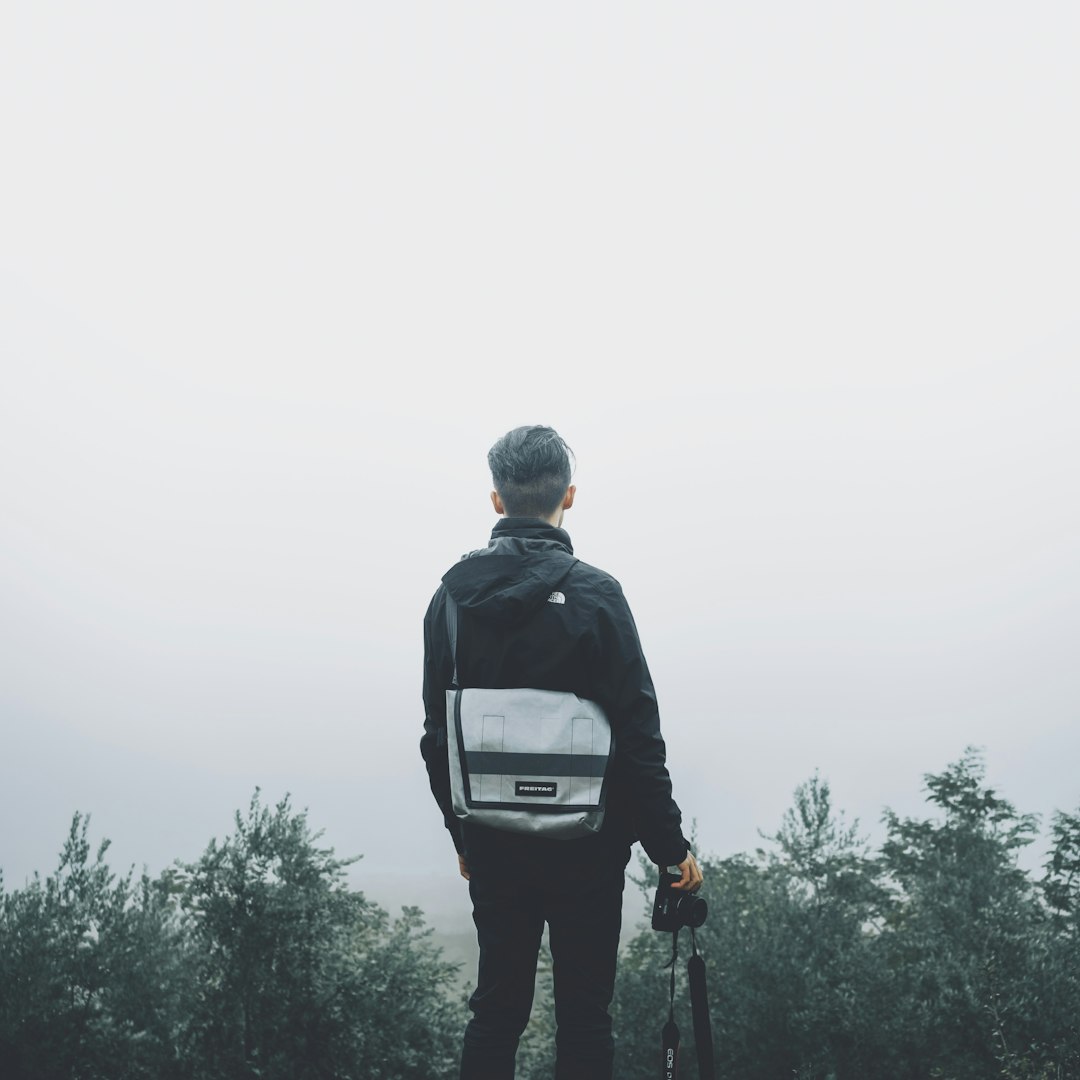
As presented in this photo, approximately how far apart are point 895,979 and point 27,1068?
10829 mm

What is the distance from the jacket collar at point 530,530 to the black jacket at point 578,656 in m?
0.09

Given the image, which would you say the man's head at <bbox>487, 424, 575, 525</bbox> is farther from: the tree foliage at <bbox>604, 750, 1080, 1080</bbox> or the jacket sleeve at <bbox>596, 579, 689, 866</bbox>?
the tree foliage at <bbox>604, 750, 1080, 1080</bbox>

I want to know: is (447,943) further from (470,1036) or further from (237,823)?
(470,1036)

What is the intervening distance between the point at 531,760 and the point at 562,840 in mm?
290

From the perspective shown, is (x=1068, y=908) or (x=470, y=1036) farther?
(x=1068, y=908)

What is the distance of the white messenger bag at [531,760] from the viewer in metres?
3.05

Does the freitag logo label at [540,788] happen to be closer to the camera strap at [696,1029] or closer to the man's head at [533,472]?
the camera strap at [696,1029]

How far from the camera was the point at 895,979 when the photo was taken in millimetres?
12352

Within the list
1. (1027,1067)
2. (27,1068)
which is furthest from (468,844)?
(27,1068)

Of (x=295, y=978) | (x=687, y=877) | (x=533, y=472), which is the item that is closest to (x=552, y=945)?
(x=687, y=877)

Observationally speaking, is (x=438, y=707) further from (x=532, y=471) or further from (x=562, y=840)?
(x=532, y=471)

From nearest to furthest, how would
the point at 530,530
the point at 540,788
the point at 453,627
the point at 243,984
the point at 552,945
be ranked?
the point at 540,788 < the point at 552,945 < the point at 453,627 < the point at 530,530 < the point at 243,984

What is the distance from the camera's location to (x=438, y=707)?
3.38 meters

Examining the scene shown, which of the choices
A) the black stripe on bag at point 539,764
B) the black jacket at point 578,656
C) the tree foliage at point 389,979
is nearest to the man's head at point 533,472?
the black jacket at point 578,656
